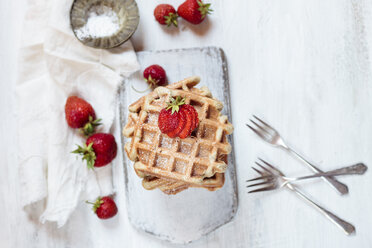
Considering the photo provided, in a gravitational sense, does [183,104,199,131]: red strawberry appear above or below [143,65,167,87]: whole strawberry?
below

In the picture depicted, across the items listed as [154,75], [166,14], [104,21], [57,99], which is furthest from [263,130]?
[57,99]

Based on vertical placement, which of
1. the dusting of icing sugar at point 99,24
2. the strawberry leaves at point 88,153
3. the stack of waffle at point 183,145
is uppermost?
the dusting of icing sugar at point 99,24

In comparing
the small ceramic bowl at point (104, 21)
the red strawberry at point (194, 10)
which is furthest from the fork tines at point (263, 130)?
the small ceramic bowl at point (104, 21)

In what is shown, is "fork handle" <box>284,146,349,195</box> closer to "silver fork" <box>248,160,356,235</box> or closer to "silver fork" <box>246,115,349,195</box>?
"silver fork" <box>246,115,349,195</box>

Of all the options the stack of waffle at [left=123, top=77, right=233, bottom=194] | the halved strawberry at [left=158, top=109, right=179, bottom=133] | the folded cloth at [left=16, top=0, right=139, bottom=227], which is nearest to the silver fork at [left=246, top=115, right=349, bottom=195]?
the stack of waffle at [left=123, top=77, right=233, bottom=194]

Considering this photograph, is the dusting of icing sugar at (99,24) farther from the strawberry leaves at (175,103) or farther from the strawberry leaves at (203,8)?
the strawberry leaves at (175,103)
